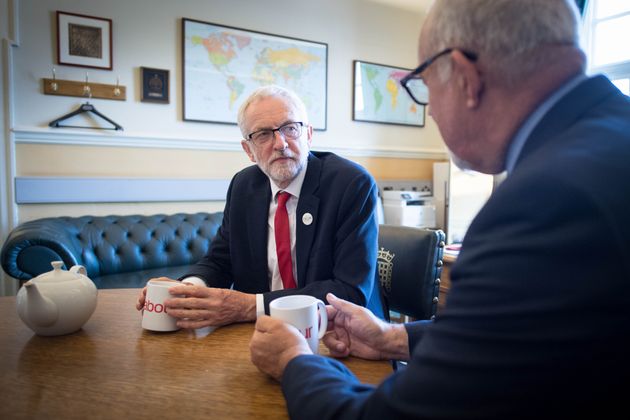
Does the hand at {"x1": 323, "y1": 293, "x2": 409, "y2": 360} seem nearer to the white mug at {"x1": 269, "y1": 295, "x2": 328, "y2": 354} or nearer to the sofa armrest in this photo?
the white mug at {"x1": 269, "y1": 295, "x2": 328, "y2": 354}

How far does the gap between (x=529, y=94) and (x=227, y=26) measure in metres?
3.60

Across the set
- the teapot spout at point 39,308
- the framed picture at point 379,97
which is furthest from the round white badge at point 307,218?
the framed picture at point 379,97

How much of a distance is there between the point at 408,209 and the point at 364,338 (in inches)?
132

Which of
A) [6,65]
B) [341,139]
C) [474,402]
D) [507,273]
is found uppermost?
[6,65]

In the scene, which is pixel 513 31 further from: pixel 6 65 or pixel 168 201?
pixel 6 65

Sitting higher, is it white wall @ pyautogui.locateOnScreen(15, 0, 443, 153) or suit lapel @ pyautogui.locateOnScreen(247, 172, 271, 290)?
white wall @ pyautogui.locateOnScreen(15, 0, 443, 153)

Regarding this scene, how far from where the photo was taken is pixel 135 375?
0.75m

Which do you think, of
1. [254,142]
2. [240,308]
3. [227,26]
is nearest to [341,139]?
[227,26]

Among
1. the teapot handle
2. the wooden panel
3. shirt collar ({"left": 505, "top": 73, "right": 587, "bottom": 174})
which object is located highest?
the wooden panel

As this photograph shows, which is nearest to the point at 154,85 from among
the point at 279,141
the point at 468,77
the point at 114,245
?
the point at 114,245

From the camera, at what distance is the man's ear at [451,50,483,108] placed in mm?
625

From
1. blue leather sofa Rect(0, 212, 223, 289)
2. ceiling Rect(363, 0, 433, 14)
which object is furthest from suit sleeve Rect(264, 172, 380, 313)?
ceiling Rect(363, 0, 433, 14)

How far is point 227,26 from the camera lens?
146 inches

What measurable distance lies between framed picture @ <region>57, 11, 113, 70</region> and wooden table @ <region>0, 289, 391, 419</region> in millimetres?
2825
